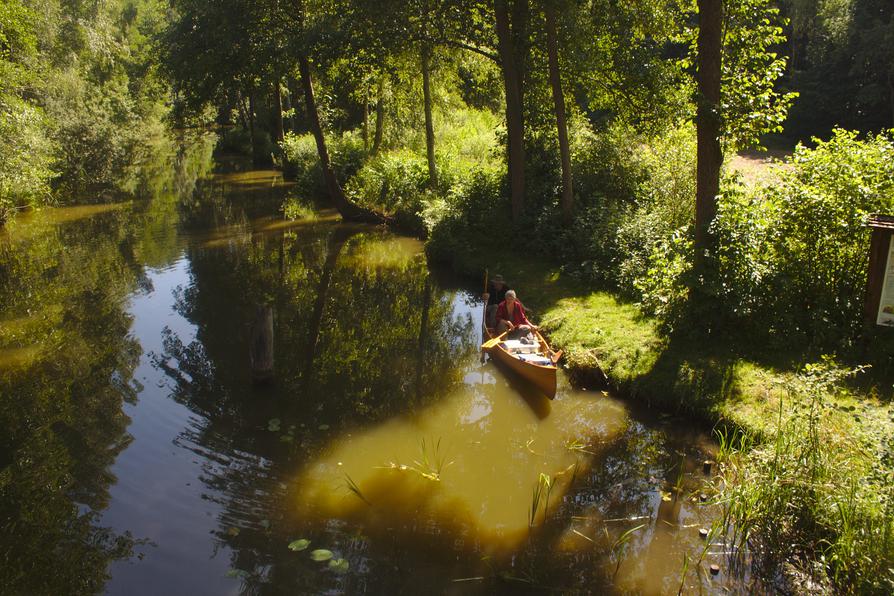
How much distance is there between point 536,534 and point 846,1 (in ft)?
115

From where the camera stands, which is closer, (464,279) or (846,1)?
(464,279)

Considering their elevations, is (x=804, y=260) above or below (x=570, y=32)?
below

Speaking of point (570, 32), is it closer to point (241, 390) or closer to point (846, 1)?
point (241, 390)

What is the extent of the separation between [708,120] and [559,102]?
5.74 m

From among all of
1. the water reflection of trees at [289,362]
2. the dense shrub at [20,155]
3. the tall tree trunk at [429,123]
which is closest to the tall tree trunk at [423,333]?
the water reflection of trees at [289,362]

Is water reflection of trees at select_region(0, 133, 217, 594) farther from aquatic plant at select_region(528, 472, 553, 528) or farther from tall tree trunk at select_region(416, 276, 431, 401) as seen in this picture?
tall tree trunk at select_region(416, 276, 431, 401)

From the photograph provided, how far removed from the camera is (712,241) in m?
10.6

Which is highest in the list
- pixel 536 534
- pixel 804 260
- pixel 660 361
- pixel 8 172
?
pixel 8 172

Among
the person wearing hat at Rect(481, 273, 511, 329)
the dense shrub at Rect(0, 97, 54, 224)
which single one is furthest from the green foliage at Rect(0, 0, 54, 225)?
the person wearing hat at Rect(481, 273, 511, 329)

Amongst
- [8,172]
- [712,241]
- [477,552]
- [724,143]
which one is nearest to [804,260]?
[712,241]

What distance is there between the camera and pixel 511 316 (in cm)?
1186

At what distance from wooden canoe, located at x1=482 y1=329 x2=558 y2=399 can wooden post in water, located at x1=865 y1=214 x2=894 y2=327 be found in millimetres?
4437

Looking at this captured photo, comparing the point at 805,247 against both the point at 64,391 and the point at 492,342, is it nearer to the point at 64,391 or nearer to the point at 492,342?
the point at 492,342

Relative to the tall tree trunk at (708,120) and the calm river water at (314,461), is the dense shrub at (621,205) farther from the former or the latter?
the calm river water at (314,461)
